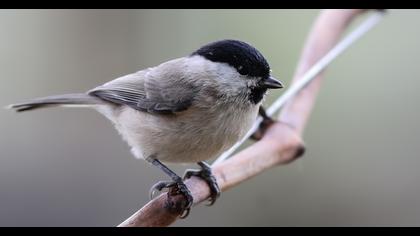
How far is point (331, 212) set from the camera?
116 inches

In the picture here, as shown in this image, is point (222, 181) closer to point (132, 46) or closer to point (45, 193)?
point (45, 193)

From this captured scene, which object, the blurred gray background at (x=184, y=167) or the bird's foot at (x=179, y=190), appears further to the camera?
the blurred gray background at (x=184, y=167)

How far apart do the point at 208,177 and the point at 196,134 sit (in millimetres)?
146

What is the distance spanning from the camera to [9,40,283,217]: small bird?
174 centimetres

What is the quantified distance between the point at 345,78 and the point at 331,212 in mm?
845

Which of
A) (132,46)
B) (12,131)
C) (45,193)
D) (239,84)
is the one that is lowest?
(45,193)

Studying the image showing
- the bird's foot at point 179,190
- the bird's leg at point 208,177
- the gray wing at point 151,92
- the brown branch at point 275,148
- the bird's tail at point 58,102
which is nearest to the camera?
the brown branch at point 275,148

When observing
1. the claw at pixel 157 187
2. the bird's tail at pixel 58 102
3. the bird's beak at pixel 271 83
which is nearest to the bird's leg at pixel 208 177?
the claw at pixel 157 187

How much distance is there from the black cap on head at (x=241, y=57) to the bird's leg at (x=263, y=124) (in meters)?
0.14

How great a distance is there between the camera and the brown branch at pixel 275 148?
54.0 inches

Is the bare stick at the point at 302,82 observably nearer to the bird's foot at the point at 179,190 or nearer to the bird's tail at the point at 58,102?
→ the bird's foot at the point at 179,190

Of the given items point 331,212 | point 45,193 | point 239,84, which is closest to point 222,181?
point 239,84

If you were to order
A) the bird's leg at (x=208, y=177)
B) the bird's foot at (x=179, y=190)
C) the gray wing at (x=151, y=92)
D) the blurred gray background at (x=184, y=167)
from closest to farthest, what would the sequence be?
1. the bird's foot at (x=179, y=190)
2. the bird's leg at (x=208, y=177)
3. the gray wing at (x=151, y=92)
4. the blurred gray background at (x=184, y=167)


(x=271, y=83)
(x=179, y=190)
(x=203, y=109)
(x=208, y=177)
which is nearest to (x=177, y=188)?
(x=179, y=190)
